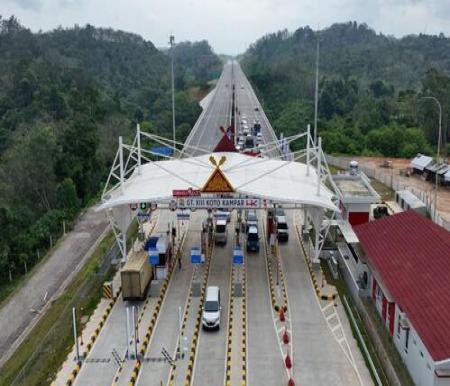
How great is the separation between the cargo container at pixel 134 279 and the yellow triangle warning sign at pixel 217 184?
16.2ft

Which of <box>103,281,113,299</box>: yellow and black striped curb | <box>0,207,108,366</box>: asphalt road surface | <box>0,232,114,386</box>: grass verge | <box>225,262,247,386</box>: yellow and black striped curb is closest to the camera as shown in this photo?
<box>225,262,247,386</box>: yellow and black striped curb

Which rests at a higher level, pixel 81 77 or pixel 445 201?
pixel 81 77

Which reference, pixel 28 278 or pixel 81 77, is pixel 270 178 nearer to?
pixel 28 278

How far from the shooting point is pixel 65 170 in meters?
49.2

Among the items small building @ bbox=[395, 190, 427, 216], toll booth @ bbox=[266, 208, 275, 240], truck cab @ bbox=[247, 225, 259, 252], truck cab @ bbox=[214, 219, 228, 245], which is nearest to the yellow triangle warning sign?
truck cab @ bbox=[247, 225, 259, 252]

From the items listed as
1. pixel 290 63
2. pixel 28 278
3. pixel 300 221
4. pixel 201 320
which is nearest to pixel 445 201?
pixel 300 221

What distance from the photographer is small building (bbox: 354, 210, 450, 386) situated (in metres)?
17.8

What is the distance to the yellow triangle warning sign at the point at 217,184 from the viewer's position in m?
27.4

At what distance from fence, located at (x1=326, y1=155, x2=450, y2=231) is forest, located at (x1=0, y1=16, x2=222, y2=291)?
Answer: 2423 cm

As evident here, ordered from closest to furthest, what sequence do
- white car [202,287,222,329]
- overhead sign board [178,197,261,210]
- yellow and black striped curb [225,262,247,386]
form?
yellow and black striped curb [225,262,247,386]
white car [202,287,222,329]
overhead sign board [178,197,261,210]

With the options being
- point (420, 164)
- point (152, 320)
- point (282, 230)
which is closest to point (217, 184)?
point (152, 320)

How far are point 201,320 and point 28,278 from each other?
12789 mm

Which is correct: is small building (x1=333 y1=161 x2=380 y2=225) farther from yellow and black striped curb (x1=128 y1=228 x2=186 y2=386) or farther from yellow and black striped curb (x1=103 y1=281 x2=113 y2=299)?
yellow and black striped curb (x1=103 y1=281 x2=113 y2=299)

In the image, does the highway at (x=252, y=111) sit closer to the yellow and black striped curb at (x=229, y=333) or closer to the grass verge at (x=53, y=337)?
the yellow and black striped curb at (x=229, y=333)
